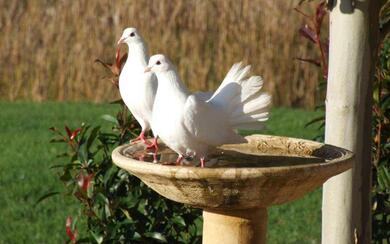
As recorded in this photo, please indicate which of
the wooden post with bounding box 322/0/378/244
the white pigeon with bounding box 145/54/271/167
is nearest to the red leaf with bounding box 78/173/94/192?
the white pigeon with bounding box 145/54/271/167

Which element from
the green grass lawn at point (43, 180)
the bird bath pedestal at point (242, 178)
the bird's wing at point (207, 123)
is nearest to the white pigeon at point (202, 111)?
the bird's wing at point (207, 123)

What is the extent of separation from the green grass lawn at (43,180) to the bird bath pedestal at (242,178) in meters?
2.58

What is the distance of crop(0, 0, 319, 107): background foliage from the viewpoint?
34.2 ft

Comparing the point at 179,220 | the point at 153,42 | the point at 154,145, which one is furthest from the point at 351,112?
the point at 153,42

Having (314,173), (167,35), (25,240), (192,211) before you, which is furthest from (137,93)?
(167,35)

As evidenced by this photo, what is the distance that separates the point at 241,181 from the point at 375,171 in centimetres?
180

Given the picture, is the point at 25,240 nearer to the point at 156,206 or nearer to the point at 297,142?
the point at 156,206

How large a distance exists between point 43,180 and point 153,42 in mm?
3552

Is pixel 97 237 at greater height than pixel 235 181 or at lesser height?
lesser

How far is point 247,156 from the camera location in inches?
148

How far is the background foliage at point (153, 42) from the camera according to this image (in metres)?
10.4

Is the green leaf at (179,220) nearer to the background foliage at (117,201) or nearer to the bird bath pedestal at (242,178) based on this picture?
the background foliage at (117,201)

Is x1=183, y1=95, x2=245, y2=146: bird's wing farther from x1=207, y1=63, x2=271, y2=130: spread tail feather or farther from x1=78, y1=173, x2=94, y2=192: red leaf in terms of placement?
x1=78, y1=173, x2=94, y2=192: red leaf

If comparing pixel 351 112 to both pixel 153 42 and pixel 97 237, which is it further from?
pixel 153 42
